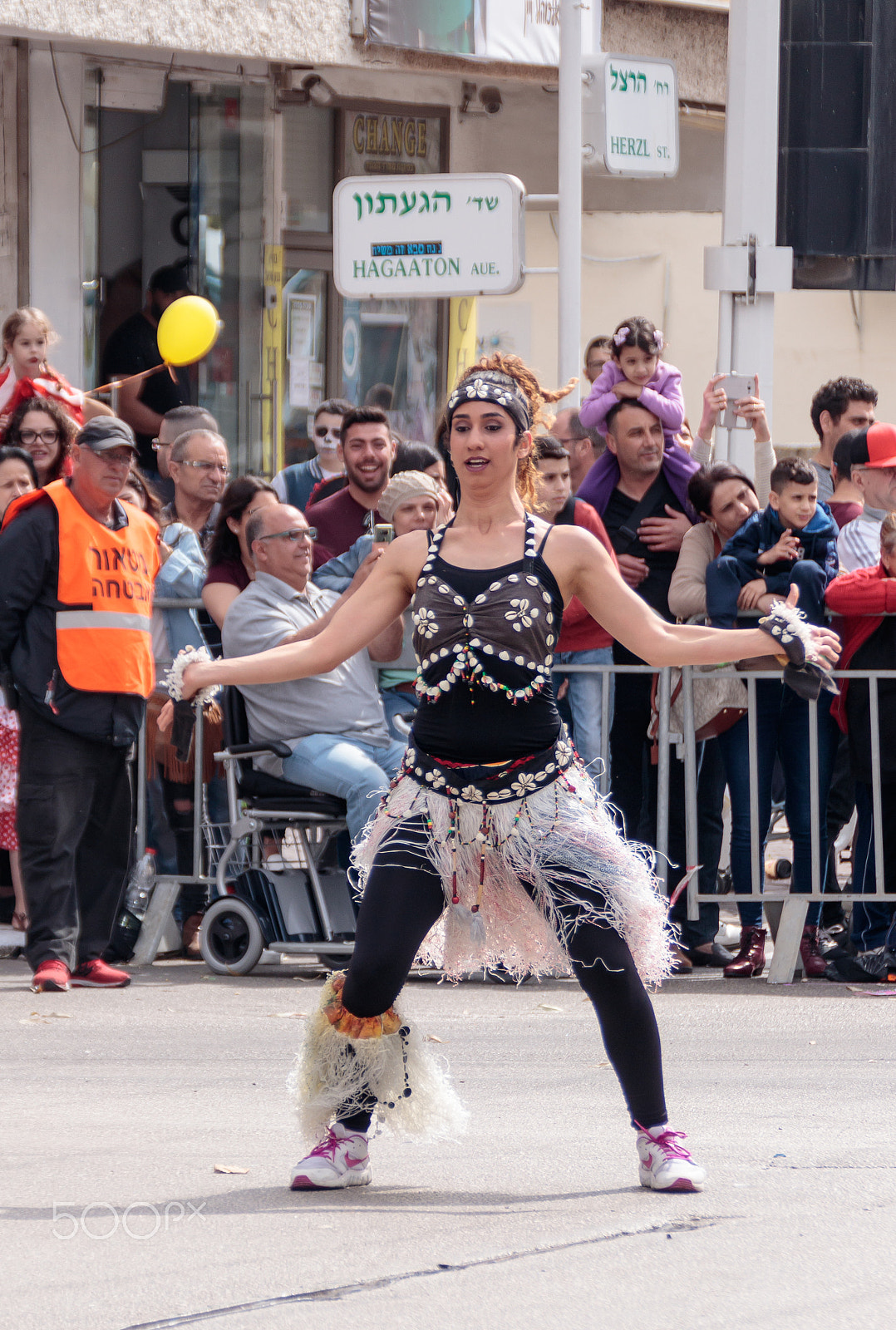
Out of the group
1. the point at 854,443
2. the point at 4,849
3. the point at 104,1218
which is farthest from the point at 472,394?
the point at 4,849

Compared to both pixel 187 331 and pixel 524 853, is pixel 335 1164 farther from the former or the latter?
pixel 187 331

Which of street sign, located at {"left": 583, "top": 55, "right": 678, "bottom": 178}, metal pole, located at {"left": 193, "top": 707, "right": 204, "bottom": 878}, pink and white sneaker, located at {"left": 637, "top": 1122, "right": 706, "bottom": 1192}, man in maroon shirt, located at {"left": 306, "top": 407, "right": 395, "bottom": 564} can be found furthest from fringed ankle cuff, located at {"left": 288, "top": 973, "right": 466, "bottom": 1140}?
street sign, located at {"left": 583, "top": 55, "right": 678, "bottom": 178}

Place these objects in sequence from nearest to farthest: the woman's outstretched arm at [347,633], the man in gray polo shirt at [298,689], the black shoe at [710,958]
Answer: the woman's outstretched arm at [347,633] → the man in gray polo shirt at [298,689] → the black shoe at [710,958]

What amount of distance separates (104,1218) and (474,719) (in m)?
1.43

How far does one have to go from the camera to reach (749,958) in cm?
827

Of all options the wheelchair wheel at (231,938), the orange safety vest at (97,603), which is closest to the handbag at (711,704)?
the wheelchair wheel at (231,938)

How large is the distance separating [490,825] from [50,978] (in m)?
3.41

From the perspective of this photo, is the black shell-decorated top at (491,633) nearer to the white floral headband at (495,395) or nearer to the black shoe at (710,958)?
the white floral headband at (495,395)

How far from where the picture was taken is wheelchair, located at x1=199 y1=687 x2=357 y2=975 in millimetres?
8156

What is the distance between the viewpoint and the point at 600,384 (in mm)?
9555

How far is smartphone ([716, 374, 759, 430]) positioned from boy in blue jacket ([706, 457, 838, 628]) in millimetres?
1071

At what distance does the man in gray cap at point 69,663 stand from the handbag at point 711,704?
83.7 inches

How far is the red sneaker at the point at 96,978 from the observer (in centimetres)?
801

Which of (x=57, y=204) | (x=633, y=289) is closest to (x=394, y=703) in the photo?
(x=57, y=204)
